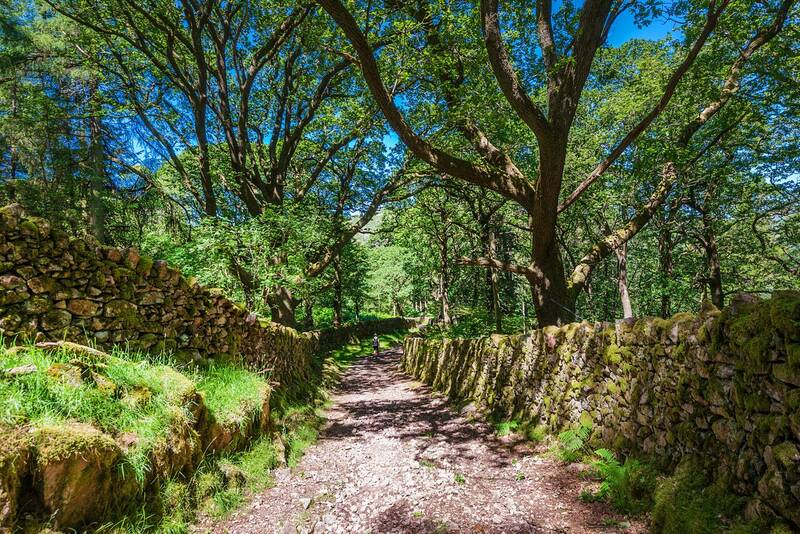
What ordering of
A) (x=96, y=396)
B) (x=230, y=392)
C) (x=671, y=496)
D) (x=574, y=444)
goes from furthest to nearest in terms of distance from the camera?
(x=230, y=392) → (x=574, y=444) → (x=96, y=396) → (x=671, y=496)

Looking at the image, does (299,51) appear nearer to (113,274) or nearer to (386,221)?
(386,221)

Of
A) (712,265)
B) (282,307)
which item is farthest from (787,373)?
(712,265)

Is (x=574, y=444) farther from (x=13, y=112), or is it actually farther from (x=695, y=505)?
(x=13, y=112)

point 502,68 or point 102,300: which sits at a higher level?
point 502,68

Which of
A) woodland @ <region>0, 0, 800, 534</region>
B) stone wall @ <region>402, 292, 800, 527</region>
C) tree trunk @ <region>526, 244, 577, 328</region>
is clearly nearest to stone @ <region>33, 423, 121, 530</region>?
woodland @ <region>0, 0, 800, 534</region>

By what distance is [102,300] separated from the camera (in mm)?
4305

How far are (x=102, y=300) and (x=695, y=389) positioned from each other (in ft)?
20.9

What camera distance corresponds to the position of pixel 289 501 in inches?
169

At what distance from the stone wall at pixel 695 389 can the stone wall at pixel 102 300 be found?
5528 millimetres

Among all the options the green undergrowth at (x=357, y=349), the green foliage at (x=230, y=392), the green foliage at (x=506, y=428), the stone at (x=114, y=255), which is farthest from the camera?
the green undergrowth at (x=357, y=349)

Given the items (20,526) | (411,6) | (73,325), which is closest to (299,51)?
(411,6)

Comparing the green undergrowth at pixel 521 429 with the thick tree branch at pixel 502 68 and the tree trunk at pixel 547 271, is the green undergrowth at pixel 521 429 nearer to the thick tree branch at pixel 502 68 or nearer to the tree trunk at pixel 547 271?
the tree trunk at pixel 547 271

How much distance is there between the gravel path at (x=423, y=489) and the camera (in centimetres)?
364

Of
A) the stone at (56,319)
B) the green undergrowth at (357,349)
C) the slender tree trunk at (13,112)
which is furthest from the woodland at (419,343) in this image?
the green undergrowth at (357,349)
